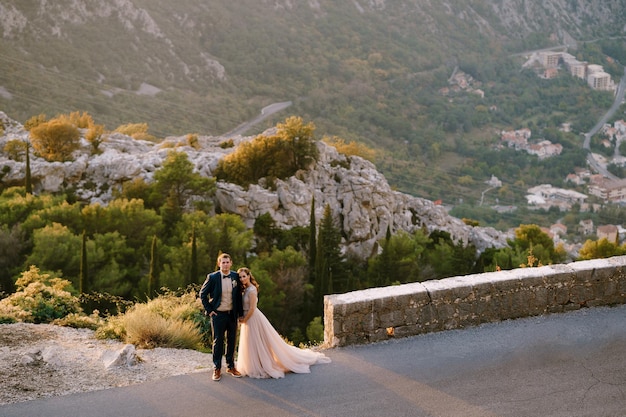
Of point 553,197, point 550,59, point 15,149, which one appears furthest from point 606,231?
point 550,59

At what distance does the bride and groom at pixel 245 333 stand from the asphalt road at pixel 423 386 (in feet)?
0.39

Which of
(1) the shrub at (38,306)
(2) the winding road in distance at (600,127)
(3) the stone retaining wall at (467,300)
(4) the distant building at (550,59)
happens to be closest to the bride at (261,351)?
(3) the stone retaining wall at (467,300)

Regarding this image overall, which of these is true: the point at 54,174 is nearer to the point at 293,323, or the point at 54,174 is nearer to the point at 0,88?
the point at 293,323

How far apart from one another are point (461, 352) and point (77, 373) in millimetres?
4121

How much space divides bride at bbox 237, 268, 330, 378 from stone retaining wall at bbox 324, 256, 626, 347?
2.55ft

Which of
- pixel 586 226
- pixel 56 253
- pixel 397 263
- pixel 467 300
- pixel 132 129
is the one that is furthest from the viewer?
pixel 586 226

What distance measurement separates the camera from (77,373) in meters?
7.30

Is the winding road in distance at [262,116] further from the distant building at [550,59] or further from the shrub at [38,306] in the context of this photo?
the shrub at [38,306]

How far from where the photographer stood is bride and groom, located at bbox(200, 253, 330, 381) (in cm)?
712

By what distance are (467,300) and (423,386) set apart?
5.81ft

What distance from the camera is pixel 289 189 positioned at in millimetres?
35156

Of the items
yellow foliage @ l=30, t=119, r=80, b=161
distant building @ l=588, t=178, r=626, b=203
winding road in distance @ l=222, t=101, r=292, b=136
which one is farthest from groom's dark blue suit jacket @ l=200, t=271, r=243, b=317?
distant building @ l=588, t=178, r=626, b=203

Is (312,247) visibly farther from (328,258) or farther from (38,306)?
(38,306)

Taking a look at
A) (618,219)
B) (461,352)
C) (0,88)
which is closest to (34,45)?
(0,88)
